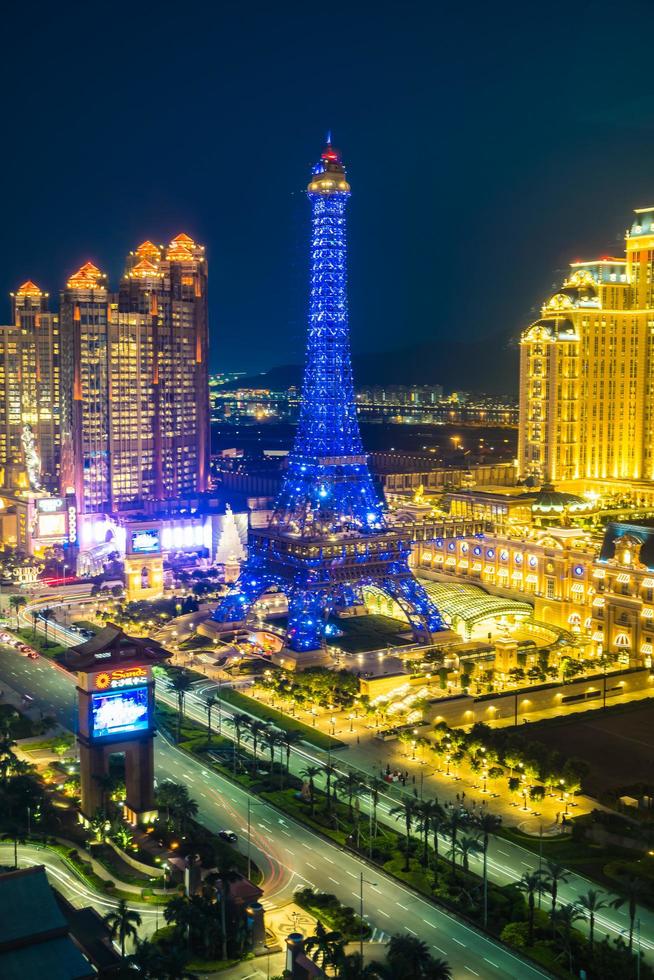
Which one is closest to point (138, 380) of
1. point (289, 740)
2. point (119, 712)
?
point (289, 740)

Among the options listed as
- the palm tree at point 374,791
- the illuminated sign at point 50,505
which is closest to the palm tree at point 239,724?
the palm tree at point 374,791

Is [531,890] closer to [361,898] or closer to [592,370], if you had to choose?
[361,898]

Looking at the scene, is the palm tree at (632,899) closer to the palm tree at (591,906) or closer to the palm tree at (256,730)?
the palm tree at (591,906)

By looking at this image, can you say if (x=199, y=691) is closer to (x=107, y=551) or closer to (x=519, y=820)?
(x=519, y=820)

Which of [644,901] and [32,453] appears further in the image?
[32,453]

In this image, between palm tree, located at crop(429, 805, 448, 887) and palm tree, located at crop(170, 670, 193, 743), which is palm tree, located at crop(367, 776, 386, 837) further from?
palm tree, located at crop(170, 670, 193, 743)

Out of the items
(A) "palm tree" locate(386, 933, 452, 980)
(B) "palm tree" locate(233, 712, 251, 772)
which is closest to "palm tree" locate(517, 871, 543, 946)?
(A) "palm tree" locate(386, 933, 452, 980)

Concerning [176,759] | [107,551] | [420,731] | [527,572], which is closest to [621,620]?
[527,572]
